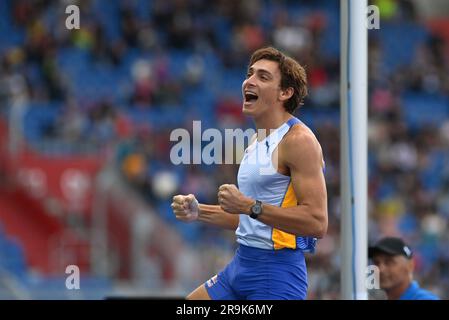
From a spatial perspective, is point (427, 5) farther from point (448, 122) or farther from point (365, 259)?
point (365, 259)

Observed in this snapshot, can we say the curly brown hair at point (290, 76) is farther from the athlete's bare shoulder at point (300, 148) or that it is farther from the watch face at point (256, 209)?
the watch face at point (256, 209)

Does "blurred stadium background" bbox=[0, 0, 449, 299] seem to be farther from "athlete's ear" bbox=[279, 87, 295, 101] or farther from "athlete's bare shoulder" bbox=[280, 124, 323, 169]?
"athlete's bare shoulder" bbox=[280, 124, 323, 169]

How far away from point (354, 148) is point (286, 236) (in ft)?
2.28

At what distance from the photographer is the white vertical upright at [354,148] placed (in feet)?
19.5

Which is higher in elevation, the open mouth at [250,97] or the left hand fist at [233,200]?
the open mouth at [250,97]

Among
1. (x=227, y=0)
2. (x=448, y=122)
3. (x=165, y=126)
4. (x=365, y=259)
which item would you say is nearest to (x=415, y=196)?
(x=448, y=122)

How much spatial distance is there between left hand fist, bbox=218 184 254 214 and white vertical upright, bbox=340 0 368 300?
2.86 ft

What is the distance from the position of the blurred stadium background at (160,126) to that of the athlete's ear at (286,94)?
5324 mm

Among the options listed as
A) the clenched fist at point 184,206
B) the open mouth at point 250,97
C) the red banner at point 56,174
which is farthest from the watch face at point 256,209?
the red banner at point 56,174

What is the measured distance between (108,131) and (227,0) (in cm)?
549

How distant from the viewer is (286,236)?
18.6ft

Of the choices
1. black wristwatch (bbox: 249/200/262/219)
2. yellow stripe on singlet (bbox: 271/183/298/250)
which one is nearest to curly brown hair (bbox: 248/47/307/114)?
yellow stripe on singlet (bbox: 271/183/298/250)

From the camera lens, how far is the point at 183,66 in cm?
1858

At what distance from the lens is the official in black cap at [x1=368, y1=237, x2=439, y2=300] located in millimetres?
6980
